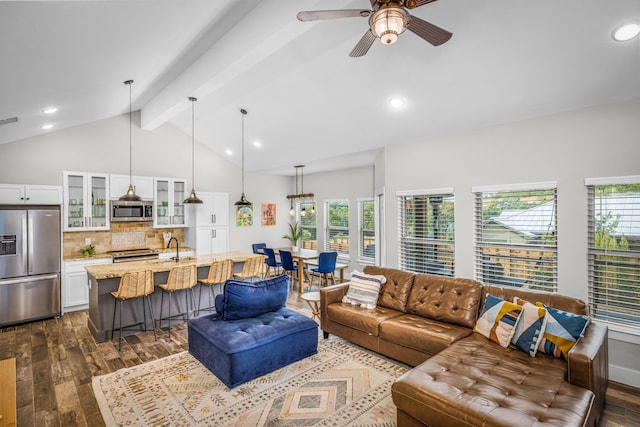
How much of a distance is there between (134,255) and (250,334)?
403 cm

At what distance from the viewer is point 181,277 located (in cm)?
454

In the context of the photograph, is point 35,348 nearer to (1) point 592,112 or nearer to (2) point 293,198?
→ (2) point 293,198

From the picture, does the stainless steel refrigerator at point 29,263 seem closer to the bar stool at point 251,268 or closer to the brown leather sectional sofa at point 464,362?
Answer: the bar stool at point 251,268

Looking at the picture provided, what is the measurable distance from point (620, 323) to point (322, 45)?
4.15 m

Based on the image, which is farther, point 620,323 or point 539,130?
point 539,130

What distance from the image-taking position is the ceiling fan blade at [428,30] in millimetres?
2026

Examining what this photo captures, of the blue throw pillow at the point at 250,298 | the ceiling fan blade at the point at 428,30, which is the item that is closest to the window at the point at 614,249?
the ceiling fan blade at the point at 428,30

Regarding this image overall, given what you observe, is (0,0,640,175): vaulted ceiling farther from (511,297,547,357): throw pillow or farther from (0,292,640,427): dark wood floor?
(0,292,640,427): dark wood floor

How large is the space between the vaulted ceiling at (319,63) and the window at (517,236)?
932 mm

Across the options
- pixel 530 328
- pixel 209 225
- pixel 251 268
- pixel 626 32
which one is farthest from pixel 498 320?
pixel 209 225

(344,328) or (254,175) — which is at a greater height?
(254,175)

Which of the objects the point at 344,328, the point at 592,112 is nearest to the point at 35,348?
the point at 344,328

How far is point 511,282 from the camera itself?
161 inches

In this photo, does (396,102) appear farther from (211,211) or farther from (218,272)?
(211,211)
